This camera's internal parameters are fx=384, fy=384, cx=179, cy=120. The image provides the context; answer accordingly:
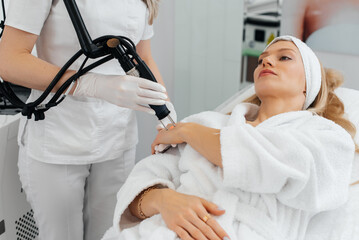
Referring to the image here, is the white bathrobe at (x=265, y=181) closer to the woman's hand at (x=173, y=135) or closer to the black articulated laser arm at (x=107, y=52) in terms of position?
the woman's hand at (x=173, y=135)

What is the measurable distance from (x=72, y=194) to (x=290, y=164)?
2.60 ft

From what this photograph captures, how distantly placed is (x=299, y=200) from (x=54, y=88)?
785 millimetres

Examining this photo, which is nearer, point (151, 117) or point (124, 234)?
point (124, 234)

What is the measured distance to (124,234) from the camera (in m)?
1.06

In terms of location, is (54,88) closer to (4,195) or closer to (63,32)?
(63,32)

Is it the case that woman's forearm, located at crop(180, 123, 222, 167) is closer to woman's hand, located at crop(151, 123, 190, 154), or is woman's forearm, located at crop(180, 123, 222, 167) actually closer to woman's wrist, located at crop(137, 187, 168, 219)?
woman's hand, located at crop(151, 123, 190, 154)

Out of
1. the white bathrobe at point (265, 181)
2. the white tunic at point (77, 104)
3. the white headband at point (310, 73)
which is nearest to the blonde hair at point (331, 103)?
the white headband at point (310, 73)

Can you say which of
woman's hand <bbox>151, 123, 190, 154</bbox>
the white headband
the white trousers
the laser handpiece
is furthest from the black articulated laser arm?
the white headband

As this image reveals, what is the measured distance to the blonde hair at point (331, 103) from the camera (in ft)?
4.43

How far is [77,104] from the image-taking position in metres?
1.31

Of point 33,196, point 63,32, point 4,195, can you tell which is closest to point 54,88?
point 63,32

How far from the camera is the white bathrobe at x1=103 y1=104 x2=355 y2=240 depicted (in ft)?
3.26

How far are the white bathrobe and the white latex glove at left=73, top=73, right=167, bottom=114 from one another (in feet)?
0.70

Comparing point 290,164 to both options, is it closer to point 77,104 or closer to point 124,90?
point 124,90
